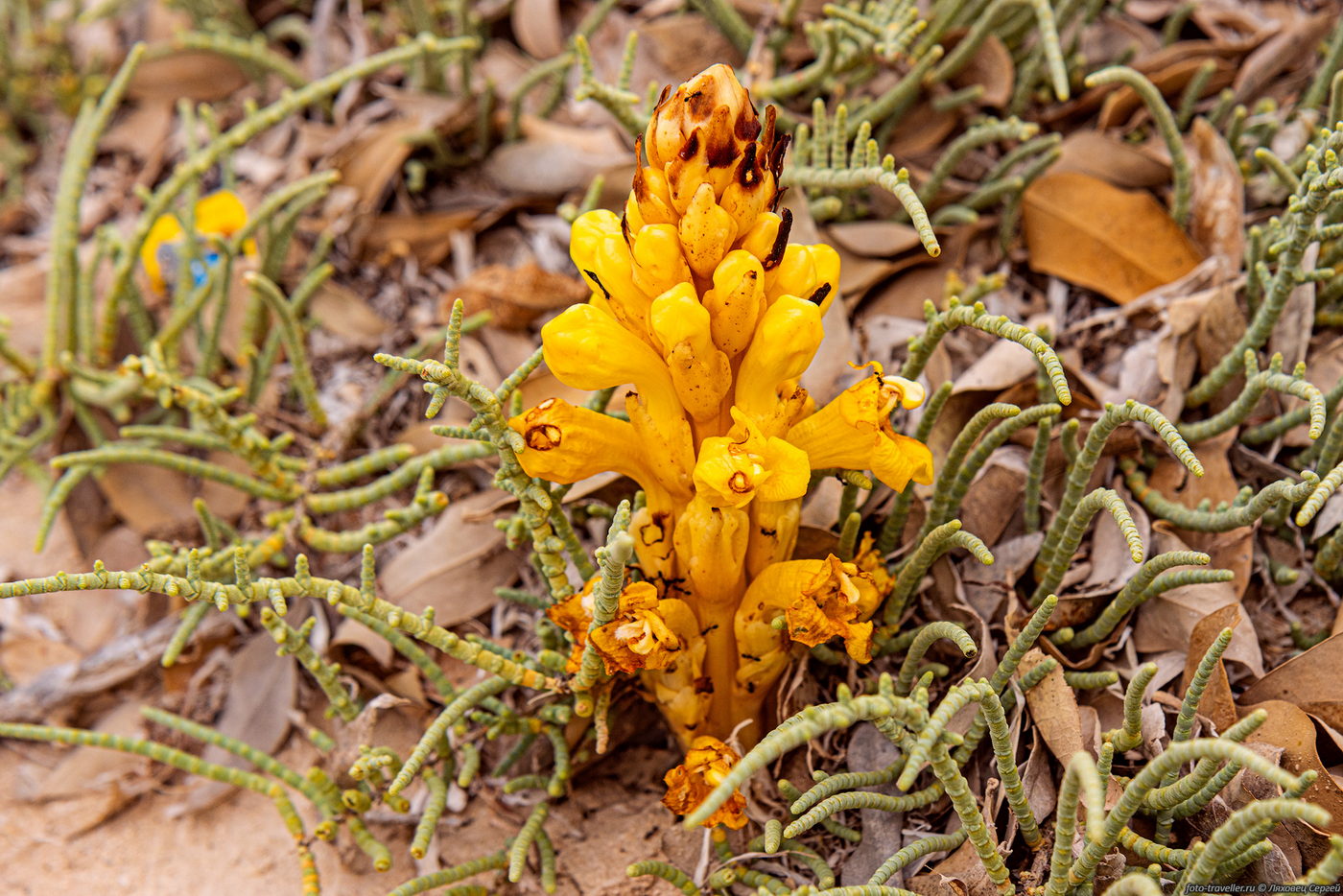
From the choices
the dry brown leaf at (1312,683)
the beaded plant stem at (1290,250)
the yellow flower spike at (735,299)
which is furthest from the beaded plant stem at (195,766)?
the beaded plant stem at (1290,250)

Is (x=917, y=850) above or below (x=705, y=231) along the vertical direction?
below

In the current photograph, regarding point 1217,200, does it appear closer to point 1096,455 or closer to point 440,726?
point 1096,455

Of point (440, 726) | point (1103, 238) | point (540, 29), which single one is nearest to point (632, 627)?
point (440, 726)

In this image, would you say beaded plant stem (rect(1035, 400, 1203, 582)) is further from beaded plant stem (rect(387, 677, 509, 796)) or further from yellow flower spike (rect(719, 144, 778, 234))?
beaded plant stem (rect(387, 677, 509, 796))

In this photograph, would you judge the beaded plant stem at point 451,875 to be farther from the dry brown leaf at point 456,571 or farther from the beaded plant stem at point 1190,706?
the beaded plant stem at point 1190,706

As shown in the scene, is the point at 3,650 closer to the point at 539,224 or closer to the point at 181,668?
the point at 181,668
